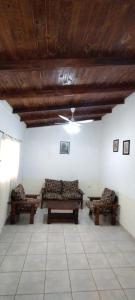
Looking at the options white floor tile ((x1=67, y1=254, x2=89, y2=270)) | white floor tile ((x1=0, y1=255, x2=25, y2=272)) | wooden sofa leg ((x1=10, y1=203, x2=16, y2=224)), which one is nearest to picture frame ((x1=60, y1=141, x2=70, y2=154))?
wooden sofa leg ((x1=10, y1=203, x2=16, y2=224))

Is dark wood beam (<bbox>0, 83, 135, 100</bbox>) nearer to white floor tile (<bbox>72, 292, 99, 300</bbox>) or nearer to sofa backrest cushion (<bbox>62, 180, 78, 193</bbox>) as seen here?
white floor tile (<bbox>72, 292, 99, 300</bbox>)

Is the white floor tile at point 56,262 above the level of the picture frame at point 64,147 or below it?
below

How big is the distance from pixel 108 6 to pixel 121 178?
395 centimetres

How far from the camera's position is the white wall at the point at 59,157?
278 inches

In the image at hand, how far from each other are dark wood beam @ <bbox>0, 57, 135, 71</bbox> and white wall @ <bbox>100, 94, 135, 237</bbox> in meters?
2.14

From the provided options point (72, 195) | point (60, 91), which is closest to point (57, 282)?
point (60, 91)

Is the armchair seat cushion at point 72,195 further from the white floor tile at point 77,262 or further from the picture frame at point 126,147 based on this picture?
the white floor tile at point 77,262

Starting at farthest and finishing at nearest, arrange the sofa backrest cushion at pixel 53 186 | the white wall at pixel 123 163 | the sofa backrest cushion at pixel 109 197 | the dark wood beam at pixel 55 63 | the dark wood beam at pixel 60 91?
the sofa backrest cushion at pixel 53 186, the sofa backrest cushion at pixel 109 197, the white wall at pixel 123 163, the dark wood beam at pixel 60 91, the dark wood beam at pixel 55 63

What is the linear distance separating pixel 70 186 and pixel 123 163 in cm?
231

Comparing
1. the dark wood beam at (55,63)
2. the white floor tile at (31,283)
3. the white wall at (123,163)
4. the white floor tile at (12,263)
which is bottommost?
the white floor tile at (31,283)

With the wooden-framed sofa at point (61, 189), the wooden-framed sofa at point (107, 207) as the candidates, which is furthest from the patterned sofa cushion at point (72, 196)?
the wooden-framed sofa at point (107, 207)

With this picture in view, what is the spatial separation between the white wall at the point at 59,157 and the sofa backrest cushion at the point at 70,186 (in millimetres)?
393

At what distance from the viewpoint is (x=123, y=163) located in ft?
16.3

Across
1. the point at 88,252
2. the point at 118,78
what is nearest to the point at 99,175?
the point at 88,252
